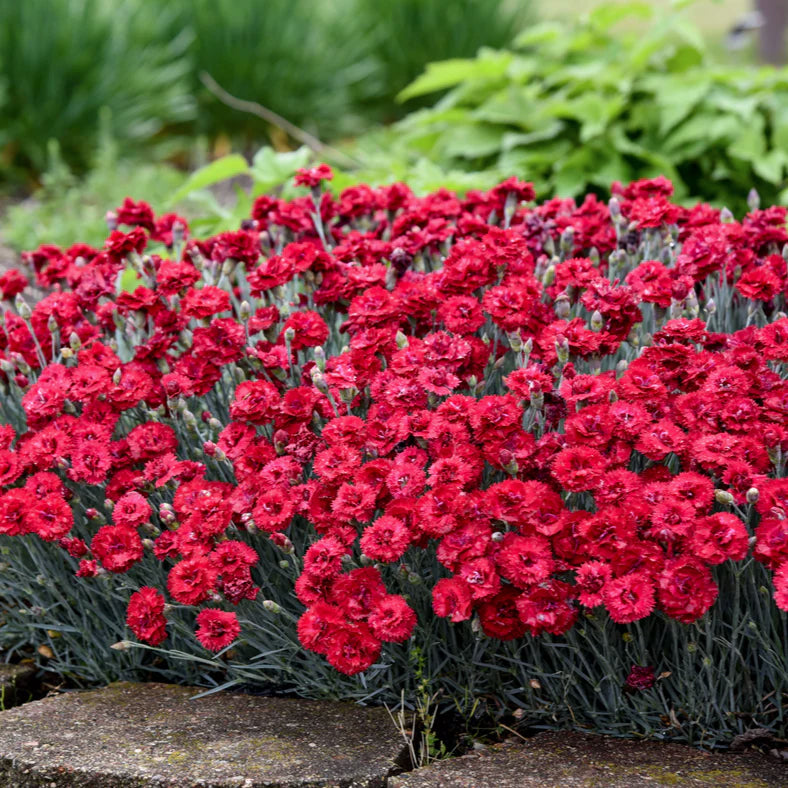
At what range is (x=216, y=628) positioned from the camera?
199 centimetres

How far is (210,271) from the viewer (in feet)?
9.58

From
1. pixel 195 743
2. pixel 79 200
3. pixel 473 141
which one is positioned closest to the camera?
pixel 195 743

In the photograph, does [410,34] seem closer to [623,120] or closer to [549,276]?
[623,120]

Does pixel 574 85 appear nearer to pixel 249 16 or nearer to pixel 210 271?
pixel 210 271

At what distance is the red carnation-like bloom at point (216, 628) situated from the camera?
6.48 feet

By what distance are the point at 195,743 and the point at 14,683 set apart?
0.61 metres

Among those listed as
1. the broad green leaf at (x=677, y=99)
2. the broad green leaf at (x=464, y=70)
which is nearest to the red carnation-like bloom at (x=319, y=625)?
the broad green leaf at (x=677, y=99)

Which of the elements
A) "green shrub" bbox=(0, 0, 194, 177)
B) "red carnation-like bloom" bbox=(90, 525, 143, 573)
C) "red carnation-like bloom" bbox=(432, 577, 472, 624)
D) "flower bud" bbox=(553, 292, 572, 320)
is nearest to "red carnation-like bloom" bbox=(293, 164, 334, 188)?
"flower bud" bbox=(553, 292, 572, 320)

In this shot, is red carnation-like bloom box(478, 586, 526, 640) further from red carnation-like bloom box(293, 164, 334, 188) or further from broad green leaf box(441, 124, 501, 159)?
broad green leaf box(441, 124, 501, 159)

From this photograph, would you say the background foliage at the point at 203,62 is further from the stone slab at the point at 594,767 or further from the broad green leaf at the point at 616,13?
the stone slab at the point at 594,767

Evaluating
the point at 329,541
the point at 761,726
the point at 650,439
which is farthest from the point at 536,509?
the point at 761,726

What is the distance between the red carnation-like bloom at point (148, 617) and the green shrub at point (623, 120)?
2997mm

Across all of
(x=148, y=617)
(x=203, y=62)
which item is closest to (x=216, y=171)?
(x=148, y=617)

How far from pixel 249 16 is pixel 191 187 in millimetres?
5140
